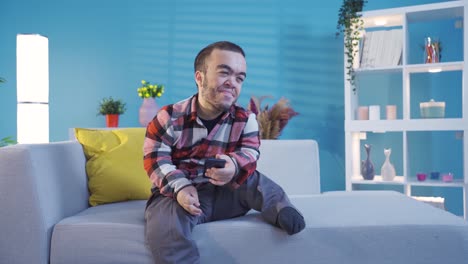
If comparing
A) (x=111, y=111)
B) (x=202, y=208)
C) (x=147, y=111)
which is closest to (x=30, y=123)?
(x=111, y=111)

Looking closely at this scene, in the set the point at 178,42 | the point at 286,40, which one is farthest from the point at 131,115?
the point at 286,40

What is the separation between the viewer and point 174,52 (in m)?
4.02

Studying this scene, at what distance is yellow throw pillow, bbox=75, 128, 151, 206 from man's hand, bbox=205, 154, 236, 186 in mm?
622

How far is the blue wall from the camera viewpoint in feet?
12.2

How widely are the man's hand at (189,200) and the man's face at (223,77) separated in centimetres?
33

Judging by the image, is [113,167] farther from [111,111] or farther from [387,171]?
[387,171]

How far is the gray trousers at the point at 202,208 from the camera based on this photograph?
1.37 metres

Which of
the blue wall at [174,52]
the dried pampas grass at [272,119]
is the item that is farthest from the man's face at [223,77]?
the blue wall at [174,52]

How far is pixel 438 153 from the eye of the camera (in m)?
3.44

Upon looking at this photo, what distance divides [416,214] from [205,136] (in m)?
0.80

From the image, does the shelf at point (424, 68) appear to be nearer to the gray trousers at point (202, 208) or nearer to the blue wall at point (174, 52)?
the blue wall at point (174, 52)

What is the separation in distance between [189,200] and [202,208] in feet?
0.46

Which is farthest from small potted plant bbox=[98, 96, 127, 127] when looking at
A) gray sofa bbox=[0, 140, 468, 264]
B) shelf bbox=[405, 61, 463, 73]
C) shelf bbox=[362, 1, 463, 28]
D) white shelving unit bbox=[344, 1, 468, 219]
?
shelf bbox=[405, 61, 463, 73]

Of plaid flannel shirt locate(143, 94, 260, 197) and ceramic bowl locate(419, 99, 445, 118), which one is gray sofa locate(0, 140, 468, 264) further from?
ceramic bowl locate(419, 99, 445, 118)
